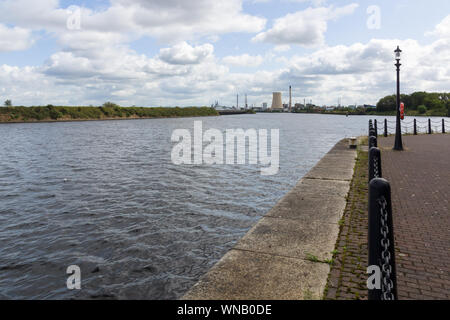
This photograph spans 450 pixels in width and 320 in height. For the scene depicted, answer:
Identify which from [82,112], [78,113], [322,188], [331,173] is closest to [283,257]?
[322,188]

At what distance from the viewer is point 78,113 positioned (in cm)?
10500

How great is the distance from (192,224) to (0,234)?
417cm

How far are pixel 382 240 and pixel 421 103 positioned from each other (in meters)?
153

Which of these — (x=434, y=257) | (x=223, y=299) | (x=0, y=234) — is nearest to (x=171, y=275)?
(x=223, y=299)

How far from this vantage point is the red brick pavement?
3.66 m

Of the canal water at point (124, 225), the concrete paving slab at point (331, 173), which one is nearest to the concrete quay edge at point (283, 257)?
the canal water at point (124, 225)

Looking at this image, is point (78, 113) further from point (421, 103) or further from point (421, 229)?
point (421, 103)

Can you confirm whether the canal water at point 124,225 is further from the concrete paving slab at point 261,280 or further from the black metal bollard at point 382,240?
the black metal bollard at point 382,240

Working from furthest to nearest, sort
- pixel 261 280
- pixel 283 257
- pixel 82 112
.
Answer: pixel 82 112 → pixel 283 257 → pixel 261 280

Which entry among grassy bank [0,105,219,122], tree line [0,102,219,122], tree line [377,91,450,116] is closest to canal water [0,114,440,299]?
grassy bank [0,105,219,122]

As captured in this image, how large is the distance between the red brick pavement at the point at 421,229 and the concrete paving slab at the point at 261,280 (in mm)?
950
